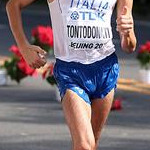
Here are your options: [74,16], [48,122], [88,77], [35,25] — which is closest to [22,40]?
[74,16]

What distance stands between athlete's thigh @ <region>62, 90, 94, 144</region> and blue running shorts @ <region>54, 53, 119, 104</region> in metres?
0.05

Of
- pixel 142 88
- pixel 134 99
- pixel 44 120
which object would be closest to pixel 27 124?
pixel 44 120

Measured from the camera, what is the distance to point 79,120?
5.60 m

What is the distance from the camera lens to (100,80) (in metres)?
5.91

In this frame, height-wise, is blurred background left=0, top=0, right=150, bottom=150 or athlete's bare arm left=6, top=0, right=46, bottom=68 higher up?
athlete's bare arm left=6, top=0, right=46, bottom=68

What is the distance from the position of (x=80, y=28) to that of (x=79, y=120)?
67 cm

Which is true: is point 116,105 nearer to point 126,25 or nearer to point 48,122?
point 48,122

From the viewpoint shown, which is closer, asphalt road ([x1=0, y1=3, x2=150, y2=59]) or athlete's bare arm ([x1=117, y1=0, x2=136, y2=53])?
athlete's bare arm ([x1=117, y1=0, x2=136, y2=53])

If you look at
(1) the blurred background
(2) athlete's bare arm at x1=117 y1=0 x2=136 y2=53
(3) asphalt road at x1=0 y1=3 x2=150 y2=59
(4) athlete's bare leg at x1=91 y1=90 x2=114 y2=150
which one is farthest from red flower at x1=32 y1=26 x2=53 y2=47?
(2) athlete's bare arm at x1=117 y1=0 x2=136 y2=53

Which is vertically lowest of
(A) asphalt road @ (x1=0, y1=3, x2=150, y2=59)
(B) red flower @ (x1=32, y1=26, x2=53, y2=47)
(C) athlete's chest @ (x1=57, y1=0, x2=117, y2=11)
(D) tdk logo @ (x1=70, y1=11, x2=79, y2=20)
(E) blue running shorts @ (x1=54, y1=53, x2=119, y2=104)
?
(A) asphalt road @ (x1=0, y1=3, x2=150, y2=59)

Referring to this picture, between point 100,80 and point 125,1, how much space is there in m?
0.57

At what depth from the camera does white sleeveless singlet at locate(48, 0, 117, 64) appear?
5832 mm

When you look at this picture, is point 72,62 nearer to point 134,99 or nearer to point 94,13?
point 94,13

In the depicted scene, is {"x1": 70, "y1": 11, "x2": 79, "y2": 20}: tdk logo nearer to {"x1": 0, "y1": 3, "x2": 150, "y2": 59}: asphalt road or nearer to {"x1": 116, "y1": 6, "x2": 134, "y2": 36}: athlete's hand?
{"x1": 116, "y1": 6, "x2": 134, "y2": 36}: athlete's hand
